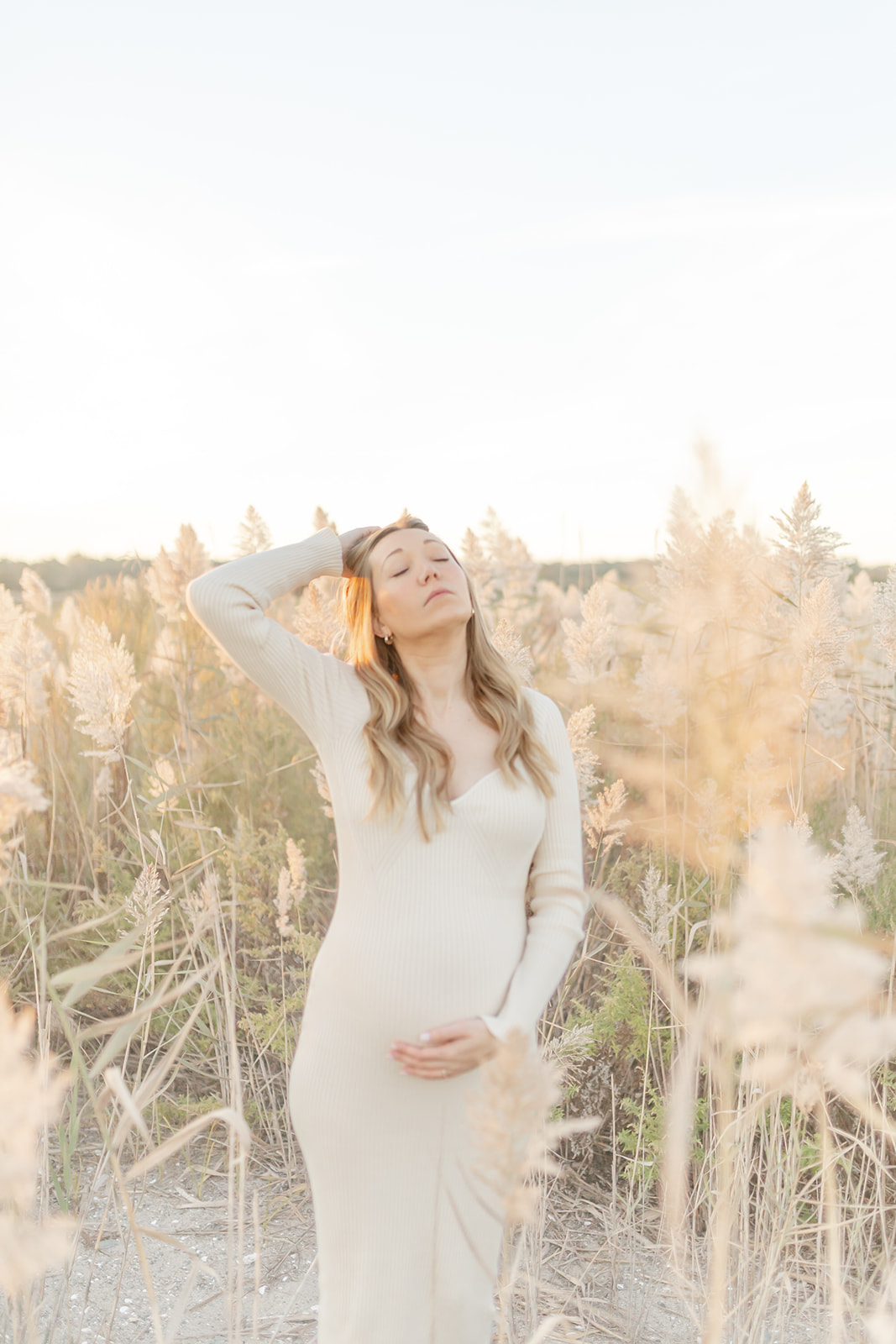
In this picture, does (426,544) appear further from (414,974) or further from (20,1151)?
(20,1151)

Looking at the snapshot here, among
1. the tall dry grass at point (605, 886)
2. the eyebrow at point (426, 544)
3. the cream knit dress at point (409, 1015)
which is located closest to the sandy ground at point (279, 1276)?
the tall dry grass at point (605, 886)

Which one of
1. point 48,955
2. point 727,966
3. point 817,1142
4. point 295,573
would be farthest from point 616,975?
point 727,966

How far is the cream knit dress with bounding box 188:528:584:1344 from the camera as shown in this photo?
176 centimetres

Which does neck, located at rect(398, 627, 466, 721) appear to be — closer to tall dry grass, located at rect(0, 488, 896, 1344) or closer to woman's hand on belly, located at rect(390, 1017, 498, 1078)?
tall dry grass, located at rect(0, 488, 896, 1344)

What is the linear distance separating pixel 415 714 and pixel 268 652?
0.35m

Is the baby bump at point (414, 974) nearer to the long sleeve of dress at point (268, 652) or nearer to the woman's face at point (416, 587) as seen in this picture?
the long sleeve of dress at point (268, 652)

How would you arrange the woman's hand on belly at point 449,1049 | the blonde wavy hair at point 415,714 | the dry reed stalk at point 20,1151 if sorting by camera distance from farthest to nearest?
the blonde wavy hair at point 415,714 → the woman's hand on belly at point 449,1049 → the dry reed stalk at point 20,1151

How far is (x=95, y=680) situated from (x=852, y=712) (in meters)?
2.57

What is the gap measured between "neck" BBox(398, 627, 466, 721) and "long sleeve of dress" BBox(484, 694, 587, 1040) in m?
0.21

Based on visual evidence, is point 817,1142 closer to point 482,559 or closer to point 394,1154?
point 394,1154

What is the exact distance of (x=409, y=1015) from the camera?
1.78 meters

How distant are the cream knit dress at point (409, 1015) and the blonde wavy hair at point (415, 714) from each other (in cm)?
4

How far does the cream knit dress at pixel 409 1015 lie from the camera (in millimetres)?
1763

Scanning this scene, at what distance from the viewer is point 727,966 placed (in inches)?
24.5
